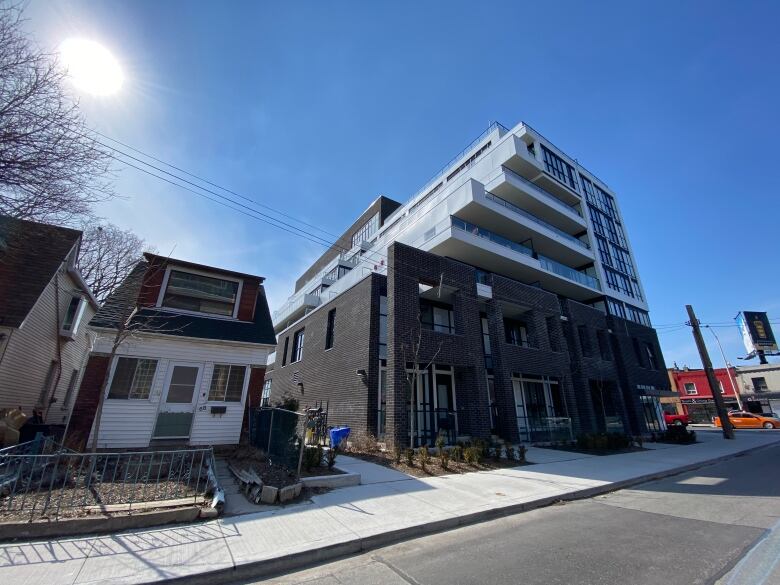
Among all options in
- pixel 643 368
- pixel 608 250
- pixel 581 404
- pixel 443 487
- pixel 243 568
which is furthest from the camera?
pixel 608 250

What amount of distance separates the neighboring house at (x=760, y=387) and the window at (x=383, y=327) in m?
54.1

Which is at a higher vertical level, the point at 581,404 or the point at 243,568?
the point at 581,404

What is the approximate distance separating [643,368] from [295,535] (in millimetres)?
31176

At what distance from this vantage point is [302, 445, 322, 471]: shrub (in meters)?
8.09

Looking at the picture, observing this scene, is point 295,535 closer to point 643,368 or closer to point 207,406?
point 207,406

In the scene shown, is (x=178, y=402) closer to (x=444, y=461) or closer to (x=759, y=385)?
(x=444, y=461)

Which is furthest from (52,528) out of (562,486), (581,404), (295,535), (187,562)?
(581,404)

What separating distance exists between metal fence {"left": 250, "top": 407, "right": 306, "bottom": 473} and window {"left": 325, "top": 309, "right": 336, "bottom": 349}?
28.4 feet

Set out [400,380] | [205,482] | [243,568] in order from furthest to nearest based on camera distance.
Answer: [400,380] → [205,482] → [243,568]

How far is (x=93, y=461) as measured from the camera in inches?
204

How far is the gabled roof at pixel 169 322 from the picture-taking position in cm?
1011

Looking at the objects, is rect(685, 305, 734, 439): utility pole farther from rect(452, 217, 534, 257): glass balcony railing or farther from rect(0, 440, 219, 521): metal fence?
rect(0, 440, 219, 521): metal fence

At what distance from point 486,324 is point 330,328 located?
9227mm

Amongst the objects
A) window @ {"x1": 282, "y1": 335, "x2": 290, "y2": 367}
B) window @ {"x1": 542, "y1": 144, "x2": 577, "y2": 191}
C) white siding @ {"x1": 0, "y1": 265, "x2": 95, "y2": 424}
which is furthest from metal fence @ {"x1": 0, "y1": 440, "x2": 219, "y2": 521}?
window @ {"x1": 542, "y1": 144, "x2": 577, "y2": 191}
